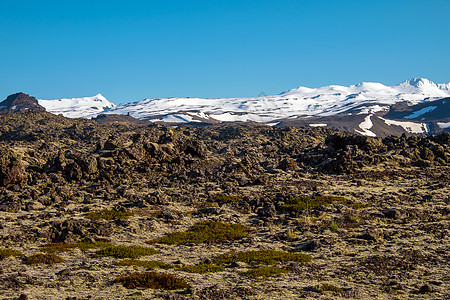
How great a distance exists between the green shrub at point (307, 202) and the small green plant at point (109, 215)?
882 cm

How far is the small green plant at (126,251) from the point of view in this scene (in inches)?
663

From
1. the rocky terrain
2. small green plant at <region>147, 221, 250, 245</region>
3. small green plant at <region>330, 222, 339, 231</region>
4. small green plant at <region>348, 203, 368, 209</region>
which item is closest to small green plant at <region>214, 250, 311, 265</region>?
the rocky terrain

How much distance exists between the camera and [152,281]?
539 inches

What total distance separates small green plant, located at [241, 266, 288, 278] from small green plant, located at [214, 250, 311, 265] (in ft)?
2.99

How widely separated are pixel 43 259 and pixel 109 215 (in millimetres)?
7283

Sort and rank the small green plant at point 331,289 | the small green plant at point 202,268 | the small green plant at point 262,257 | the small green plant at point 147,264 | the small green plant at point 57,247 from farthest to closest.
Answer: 1. the small green plant at point 57,247
2. the small green plant at point 262,257
3. the small green plant at point 147,264
4. the small green plant at point 202,268
5. the small green plant at point 331,289

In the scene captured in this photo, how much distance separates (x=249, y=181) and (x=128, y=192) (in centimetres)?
951

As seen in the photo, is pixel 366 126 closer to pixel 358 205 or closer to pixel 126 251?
pixel 358 205

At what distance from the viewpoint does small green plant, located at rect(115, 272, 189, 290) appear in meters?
13.5

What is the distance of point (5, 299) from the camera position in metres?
12.2

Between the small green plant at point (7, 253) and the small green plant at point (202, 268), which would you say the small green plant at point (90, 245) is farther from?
the small green plant at point (202, 268)

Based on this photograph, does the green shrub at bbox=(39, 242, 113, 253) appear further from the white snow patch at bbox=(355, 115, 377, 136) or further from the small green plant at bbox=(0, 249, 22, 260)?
the white snow patch at bbox=(355, 115, 377, 136)

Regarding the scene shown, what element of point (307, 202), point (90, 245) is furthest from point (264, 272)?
point (307, 202)

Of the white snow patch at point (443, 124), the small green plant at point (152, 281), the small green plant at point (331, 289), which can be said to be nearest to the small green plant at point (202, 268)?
the small green plant at point (152, 281)
